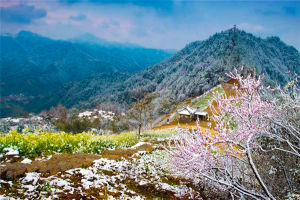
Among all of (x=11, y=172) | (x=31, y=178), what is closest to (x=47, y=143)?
(x=11, y=172)

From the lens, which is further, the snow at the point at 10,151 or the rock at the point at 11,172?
the snow at the point at 10,151

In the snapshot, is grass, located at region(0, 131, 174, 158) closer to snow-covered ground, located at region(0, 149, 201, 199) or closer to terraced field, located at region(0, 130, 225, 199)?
terraced field, located at region(0, 130, 225, 199)

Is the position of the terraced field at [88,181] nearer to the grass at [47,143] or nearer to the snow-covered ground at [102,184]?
the snow-covered ground at [102,184]

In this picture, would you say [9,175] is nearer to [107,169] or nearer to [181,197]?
[107,169]

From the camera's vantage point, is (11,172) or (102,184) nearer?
(11,172)

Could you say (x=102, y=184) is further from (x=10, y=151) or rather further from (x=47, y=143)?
(x=47, y=143)

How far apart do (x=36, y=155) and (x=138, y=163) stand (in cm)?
442

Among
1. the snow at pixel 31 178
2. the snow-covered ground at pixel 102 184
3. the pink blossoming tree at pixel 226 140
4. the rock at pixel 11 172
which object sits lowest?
the snow-covered ground at pixel 102 184

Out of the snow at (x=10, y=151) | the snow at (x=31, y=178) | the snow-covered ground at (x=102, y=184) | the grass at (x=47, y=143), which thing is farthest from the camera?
the grass at (x=47, y=143)

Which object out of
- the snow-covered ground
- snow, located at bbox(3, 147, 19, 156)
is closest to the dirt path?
the snow-covered ground

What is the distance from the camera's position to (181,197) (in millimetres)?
6145

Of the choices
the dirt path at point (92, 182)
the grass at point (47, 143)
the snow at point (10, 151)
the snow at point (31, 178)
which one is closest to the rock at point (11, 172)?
the dirt path at point (92, 182)

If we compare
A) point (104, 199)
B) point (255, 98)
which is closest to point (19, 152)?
point (104, 199)

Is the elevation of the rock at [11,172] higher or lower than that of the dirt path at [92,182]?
higher
